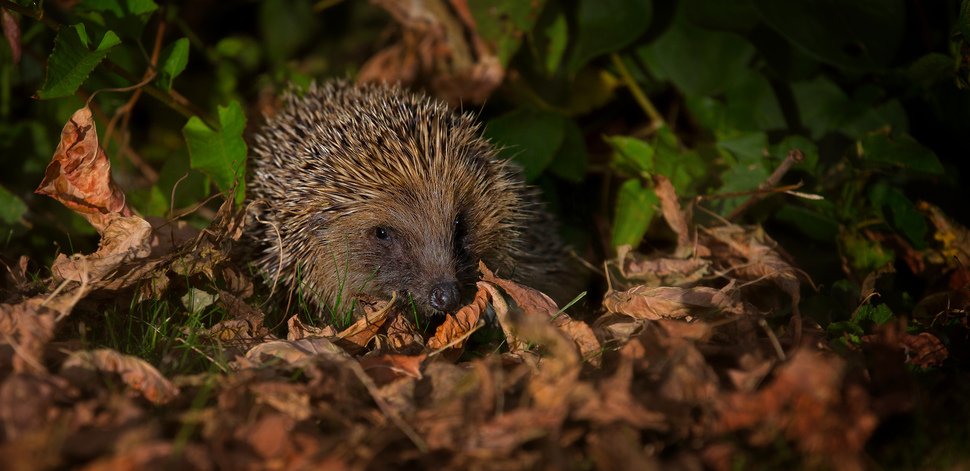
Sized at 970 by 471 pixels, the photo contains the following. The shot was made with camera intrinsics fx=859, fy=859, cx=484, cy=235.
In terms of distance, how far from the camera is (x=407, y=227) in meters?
3.23

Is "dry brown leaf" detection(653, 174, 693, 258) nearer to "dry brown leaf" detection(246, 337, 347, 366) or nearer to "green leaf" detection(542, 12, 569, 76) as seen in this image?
"green leaf" detection(542, 12, 569, 76)

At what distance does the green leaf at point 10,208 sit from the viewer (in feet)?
11.7

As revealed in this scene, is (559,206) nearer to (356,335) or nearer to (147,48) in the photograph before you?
(356,335)

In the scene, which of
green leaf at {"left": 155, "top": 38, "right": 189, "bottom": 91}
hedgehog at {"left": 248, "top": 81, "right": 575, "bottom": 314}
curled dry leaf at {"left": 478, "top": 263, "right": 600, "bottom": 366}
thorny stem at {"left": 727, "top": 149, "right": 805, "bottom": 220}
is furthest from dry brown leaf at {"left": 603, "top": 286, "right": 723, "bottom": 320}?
green leaf at {"left": 155, "top": 38, "right": 189, "bottom": 91}

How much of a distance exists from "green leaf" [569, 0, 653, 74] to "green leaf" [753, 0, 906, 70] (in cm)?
68

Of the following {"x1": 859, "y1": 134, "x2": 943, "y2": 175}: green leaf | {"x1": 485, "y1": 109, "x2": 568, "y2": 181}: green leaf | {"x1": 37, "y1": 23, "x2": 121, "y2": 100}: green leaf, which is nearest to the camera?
{"x1": 37, "y1": 23, "x2": 121, "y2": 100}: green leaf

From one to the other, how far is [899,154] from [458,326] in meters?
1.93

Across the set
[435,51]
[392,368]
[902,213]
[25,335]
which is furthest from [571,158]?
[25,335]

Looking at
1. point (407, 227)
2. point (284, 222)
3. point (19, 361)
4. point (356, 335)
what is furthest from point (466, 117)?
point (19, 361)

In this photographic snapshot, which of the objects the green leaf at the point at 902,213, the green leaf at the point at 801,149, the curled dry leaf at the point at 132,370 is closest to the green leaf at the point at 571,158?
the green leaf at the point at 801,149

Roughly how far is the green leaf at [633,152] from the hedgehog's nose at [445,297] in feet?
4.44

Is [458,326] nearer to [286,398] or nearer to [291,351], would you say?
[291,351]

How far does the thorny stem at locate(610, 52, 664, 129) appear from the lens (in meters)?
4.51

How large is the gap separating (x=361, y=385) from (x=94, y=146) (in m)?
1.41
